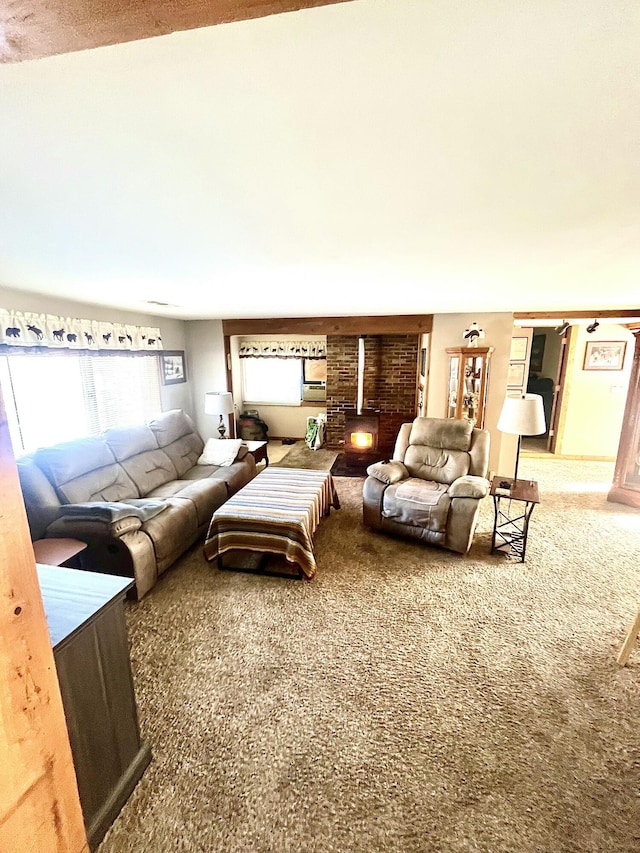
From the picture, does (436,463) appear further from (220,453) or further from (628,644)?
(220,453)

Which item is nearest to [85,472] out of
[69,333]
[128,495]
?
[128,495]

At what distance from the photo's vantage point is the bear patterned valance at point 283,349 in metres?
6.49

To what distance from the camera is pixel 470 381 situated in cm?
445

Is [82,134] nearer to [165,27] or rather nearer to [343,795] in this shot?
[165,27]

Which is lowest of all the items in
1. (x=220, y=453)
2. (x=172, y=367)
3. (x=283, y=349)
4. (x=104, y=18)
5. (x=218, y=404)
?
(x=220, y=453)

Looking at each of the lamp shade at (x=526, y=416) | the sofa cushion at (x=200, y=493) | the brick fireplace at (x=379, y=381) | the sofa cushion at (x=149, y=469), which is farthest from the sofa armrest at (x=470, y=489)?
the sofa cushion at (x=149, y=469)

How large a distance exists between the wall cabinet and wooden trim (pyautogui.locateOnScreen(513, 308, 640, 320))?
595 millimetres

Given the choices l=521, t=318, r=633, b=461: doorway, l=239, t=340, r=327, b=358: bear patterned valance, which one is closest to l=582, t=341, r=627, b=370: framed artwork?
l=521, t=318, r=633, b=461: doorway

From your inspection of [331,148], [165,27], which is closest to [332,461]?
[331,148]

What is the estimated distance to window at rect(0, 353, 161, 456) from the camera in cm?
301

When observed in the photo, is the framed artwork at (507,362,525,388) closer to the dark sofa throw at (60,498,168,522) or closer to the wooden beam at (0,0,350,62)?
the dark sofa throw at (60,498,168,522)

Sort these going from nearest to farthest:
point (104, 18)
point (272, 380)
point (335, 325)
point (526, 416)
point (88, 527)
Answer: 1. point (104, 18)
2. point (88, 527)
3. point (526, 416)
4. point (335, 325)
5. point (272, 380)

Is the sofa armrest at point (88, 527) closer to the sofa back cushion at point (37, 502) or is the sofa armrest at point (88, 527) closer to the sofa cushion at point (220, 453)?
the sofa back cushion at point (37, 502)

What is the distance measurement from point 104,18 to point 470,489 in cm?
310
